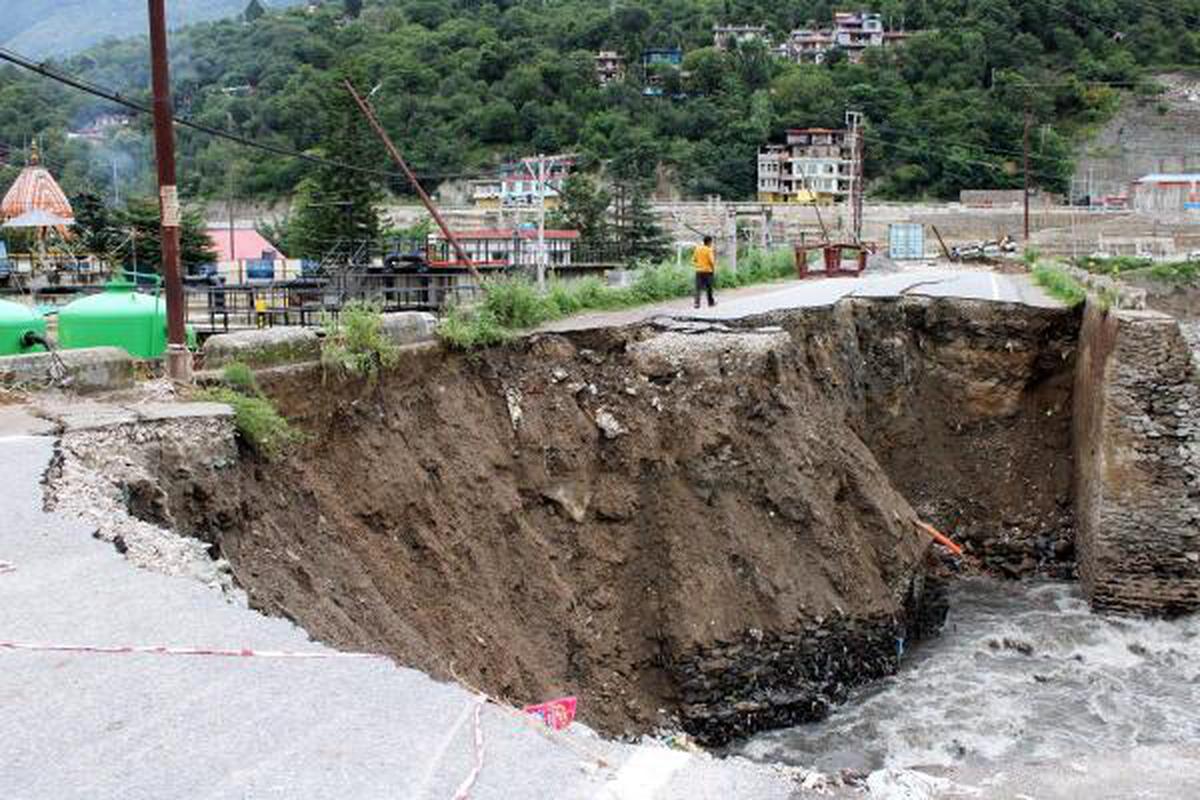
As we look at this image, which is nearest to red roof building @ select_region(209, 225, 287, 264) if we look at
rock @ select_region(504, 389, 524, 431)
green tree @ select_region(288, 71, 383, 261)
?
green tree @ select_region(288, 71, 383, 261)

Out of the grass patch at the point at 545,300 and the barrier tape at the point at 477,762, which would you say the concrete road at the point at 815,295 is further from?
the barrier tape at the point at 477,762

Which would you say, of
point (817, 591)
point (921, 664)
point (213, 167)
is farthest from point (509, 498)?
point (213, 167)

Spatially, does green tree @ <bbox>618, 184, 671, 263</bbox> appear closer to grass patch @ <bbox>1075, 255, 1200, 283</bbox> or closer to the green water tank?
grass patch @ <bbox>1075, 255, 1200, 283</bbox>

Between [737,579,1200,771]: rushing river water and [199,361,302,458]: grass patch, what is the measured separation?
615 centimetres

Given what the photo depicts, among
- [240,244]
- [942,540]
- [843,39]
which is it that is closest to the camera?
[942,540]

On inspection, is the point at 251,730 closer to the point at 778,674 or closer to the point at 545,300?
the point at 778,674

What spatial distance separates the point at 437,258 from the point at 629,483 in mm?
18113

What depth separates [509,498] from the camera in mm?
14062

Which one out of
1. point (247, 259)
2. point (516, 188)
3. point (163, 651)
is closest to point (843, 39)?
Result: point (516, 188)

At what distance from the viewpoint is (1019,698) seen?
15.0 meters

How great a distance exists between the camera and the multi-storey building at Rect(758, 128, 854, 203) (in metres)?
85.4

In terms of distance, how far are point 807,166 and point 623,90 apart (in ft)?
47.7

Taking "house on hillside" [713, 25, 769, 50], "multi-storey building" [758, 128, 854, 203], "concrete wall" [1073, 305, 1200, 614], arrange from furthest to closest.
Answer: "house on hillside" [713, 25, 769, 50], "multi-storey building" [758, 128, 854, 203], "concrete wall" [1073, 305, 1200, 614]

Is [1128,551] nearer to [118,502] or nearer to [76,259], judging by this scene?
[118,502]
